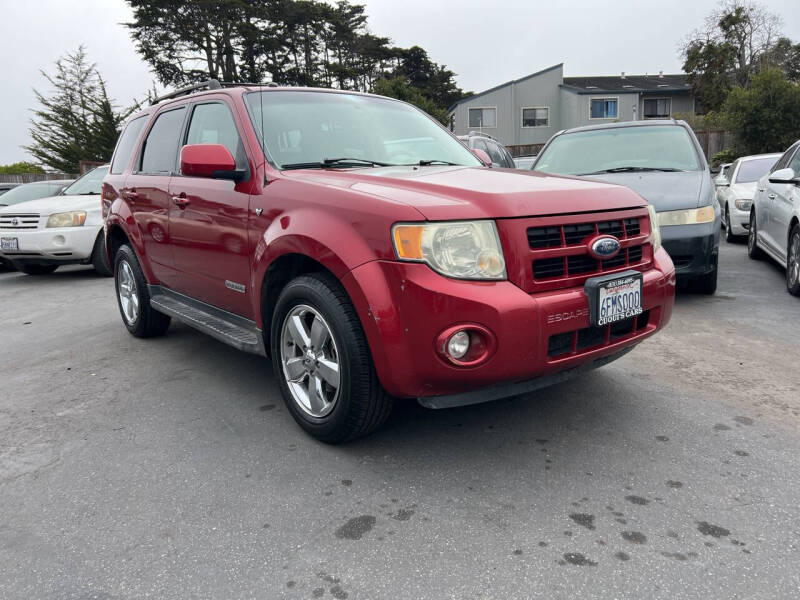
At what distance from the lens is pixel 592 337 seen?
2.77 m

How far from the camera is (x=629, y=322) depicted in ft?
9.67

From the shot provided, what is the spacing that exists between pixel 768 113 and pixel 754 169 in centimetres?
1435

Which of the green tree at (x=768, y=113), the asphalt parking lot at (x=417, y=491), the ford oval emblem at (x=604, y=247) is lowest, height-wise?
the asphalt parking lot at (x=417, y=491)

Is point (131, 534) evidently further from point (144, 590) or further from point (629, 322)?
point (629, 322)

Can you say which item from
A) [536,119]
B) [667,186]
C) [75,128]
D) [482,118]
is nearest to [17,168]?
[75,128]

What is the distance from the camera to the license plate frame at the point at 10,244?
8844mm

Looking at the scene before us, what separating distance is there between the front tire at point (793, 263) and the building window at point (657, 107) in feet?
132

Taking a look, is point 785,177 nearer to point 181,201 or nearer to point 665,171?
point 665,171

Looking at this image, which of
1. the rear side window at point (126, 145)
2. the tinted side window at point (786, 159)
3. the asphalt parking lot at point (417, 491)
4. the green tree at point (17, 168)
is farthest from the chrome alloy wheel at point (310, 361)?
the green tree at point (17, 168)

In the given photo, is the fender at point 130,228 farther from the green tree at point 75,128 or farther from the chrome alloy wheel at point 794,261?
the green tree at point 75,128

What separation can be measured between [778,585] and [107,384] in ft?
12.5

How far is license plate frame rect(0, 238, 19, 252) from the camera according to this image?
29.0ft

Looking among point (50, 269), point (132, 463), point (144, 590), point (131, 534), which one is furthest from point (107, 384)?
point (50, 269)

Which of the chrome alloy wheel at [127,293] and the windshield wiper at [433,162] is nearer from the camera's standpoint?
the windshield wiper at [433,162]
